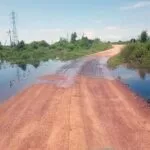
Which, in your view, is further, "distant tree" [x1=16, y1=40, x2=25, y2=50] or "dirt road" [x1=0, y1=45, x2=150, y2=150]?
"distant tree" [x1=16, y1=40, x2=25, y2=50]

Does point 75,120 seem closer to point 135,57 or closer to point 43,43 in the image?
point 135,57

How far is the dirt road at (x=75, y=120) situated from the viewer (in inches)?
478

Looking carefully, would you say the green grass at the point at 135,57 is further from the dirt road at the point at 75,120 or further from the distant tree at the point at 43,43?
the distant tree at the point at 43,43

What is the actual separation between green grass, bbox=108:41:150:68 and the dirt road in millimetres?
18509

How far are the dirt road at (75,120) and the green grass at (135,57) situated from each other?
60.7 feet

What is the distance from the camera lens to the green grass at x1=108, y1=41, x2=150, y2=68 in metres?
40.9

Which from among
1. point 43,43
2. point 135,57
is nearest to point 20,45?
→ point 43,43

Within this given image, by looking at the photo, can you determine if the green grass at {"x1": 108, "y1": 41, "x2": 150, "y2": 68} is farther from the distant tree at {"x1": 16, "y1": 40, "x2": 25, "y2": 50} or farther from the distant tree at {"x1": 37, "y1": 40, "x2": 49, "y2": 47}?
the distant tree at {"x1": 37, "y1": 40, "x2": 49, "y2": 47}

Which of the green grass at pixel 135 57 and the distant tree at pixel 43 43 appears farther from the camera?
the distant tree at pixel 43 43

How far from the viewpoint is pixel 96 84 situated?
82.5 feet

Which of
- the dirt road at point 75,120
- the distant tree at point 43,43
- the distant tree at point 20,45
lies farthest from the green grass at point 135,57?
the distant tree at point 43,43

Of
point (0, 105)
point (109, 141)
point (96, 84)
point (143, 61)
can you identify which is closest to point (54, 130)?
point (109, 141)

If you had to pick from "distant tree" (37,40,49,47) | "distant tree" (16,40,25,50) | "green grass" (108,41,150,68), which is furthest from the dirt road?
"distant tree" (37,40,49,47)

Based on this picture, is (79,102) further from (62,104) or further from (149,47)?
(149,47)
